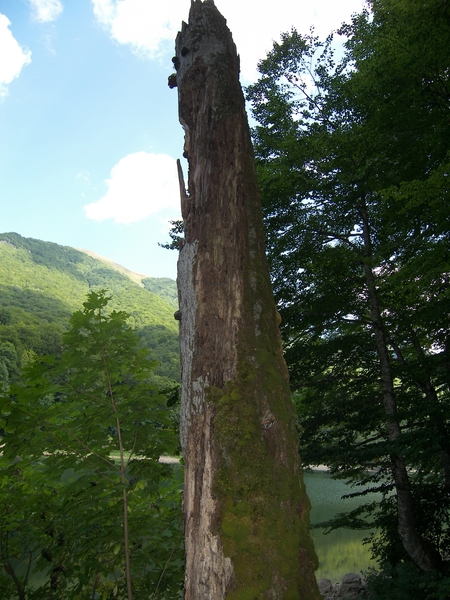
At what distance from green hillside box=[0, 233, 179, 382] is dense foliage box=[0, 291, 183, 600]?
24.5 meters

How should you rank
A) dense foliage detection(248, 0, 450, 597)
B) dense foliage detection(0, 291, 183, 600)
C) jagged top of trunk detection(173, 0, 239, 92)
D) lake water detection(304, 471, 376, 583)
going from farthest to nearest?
lake water detection(304, 471, 376, 583), dense foliage detection(248, 0, 450, 597), jagged top of trunk detection(173, 0, 239, 92), dense foliage detection(0, 291, 183, 600)

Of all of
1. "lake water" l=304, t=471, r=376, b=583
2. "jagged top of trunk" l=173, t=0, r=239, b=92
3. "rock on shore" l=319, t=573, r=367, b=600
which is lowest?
"lake water" l=304, t=471, r=376, b=583

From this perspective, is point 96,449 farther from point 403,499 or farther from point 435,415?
point 403,499

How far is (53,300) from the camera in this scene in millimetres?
92125

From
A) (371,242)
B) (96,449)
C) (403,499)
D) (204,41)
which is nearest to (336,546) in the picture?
(403,499)

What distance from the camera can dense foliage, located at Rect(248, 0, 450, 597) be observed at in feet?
17.5

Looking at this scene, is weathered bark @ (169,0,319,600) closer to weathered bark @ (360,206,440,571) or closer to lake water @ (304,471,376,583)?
weathered bark @ (360,206,440,571)

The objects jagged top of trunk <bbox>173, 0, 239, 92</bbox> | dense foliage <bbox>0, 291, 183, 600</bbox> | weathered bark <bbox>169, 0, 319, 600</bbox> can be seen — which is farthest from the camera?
jagged top of trunk <bbox>173, 0, 239, 92</bbox>

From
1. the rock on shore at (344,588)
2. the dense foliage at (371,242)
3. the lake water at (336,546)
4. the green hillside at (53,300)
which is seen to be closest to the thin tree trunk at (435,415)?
the dense foliage at (371,242)

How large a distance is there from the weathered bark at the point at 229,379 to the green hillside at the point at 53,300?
25684mm

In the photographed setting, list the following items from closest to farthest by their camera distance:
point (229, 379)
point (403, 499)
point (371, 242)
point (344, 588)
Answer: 1. point (229, 379)
2. point (403, 499)
3. point (371, 242)
4. point (344, 588)

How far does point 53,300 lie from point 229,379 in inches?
3901

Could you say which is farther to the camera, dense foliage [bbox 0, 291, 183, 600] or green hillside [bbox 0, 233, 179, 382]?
green hillside [bbox 0, 233, 179, 382]

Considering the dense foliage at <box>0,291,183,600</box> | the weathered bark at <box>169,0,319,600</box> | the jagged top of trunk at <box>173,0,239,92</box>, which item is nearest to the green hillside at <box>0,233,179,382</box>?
the dense foliage at <box>0,291,183,600</box>
